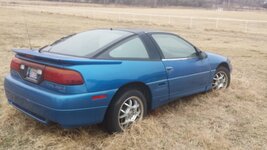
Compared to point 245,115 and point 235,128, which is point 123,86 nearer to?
point 235,128

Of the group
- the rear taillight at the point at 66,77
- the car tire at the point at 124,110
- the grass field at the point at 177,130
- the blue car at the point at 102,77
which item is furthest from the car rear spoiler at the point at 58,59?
the grass field at the point at 177,130

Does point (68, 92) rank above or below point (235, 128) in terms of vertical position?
above

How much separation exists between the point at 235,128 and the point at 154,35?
179 cm

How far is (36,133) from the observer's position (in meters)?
4.15

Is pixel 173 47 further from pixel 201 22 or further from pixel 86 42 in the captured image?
pixel 201 22

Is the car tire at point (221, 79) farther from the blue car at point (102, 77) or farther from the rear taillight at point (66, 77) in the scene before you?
the rear taillight at point (66, 77)

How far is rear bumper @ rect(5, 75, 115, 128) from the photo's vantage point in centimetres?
360

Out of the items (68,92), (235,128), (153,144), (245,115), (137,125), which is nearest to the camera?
(68,92)

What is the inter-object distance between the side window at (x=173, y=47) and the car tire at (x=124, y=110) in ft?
2.89

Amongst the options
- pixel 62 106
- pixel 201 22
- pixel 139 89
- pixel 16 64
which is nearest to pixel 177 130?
pixel 139 89

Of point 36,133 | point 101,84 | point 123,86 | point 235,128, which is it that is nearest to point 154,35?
point 123,86

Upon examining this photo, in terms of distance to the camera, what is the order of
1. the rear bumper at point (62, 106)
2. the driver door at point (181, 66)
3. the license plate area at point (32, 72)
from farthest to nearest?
the driver door at point (181, 66) → the license plate area at point (32, 72) → the rear bumper at point (62, 106)

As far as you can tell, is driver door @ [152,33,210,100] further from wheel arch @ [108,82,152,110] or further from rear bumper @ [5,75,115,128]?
rear bumper @ [5,75,115,128]

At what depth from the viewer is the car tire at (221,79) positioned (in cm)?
613
